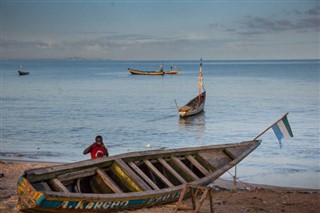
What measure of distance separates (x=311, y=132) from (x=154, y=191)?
72.6 feet

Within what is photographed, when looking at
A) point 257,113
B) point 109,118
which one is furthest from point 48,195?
point 257,113

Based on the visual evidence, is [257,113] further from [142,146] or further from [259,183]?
[259,183]

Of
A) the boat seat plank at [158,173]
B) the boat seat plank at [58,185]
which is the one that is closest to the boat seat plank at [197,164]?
the boat seat plank at [158,173]

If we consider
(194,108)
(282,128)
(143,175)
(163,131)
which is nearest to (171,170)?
(143,175)

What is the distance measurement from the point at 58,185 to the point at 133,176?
1964 mm

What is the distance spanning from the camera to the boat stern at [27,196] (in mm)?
8484

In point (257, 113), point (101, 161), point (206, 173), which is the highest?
point (101, 161)

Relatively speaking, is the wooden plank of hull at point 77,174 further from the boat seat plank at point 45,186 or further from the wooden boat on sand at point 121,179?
the boat seat plank at point 45,186

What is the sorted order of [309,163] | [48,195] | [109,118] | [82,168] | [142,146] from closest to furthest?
[48,195] → [82,168] → [309,163] → [142,146] → [109,118]

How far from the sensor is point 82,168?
10734 millimetres

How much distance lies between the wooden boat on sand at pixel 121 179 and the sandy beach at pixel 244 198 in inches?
27.0

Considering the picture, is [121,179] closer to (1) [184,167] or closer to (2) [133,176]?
(2) [133,176]

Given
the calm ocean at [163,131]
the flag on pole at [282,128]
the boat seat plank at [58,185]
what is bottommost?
the calm ocean at [163,131]

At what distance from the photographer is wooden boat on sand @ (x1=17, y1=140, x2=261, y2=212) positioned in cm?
890
